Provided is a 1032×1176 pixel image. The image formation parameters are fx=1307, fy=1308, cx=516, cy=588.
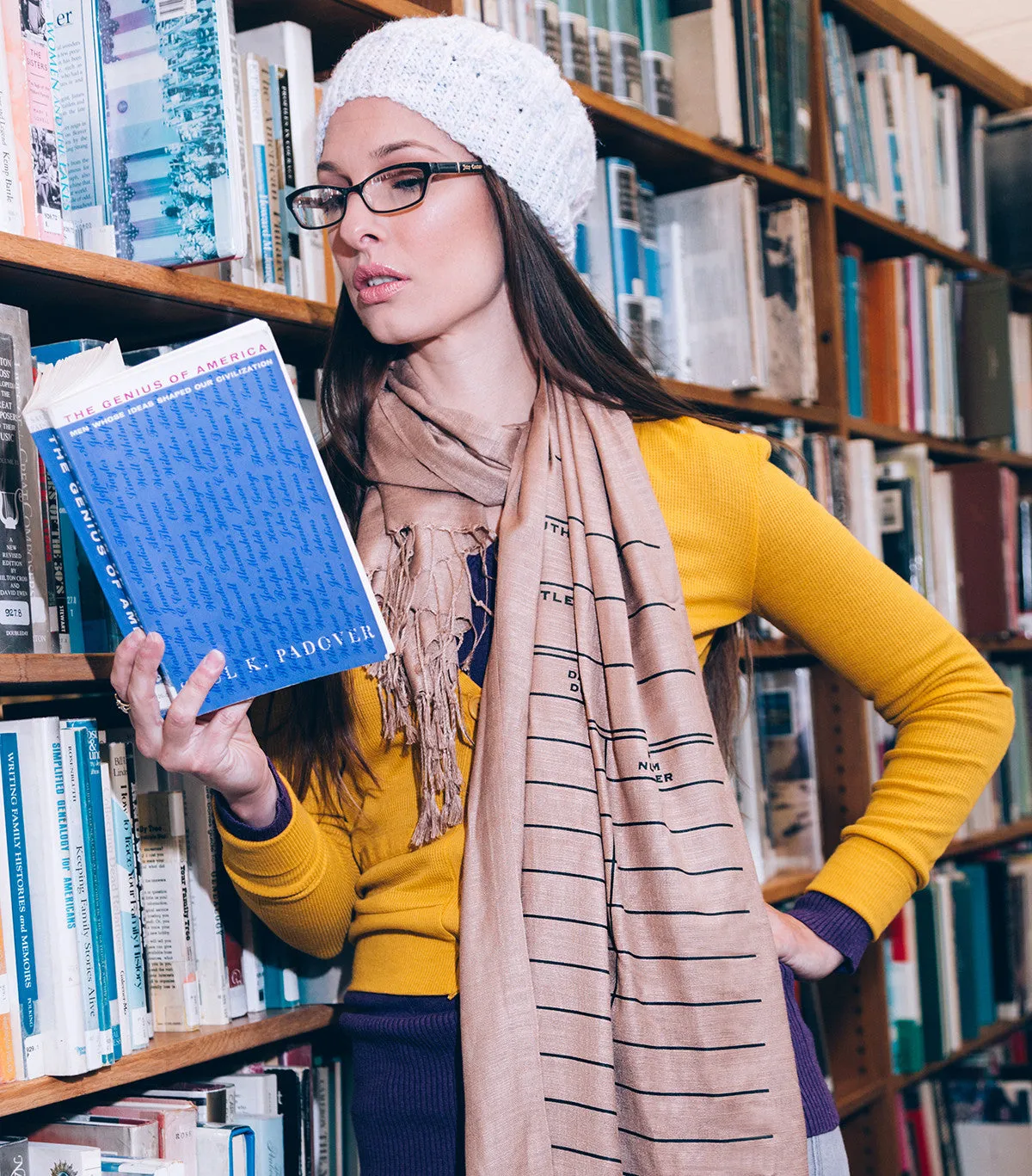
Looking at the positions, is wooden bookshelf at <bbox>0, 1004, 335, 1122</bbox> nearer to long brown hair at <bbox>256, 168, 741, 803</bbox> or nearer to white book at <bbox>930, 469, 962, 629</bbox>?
long brown hair at <bbox>256, 168, 741, 803</bbox>

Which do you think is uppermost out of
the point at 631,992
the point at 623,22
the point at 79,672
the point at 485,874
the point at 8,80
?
the point at 623,22

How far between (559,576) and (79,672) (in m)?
0.42

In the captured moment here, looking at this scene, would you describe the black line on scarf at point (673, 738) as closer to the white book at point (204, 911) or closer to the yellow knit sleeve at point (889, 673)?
the yellow knit sleeve at point (889, 673)

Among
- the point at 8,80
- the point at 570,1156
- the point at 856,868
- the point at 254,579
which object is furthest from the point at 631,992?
the point at 8,80

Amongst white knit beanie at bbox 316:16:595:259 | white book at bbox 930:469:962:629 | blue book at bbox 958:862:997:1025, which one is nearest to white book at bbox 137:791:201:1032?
white knit beanie at bbox 316:16:595:259

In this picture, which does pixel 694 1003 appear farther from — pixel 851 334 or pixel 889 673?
pixel 851 334

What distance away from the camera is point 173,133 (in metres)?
1.19

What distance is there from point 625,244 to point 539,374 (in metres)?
0.58

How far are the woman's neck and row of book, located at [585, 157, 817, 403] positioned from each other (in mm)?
513

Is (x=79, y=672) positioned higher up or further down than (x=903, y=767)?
higher up

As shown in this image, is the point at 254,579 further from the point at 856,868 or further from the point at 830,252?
the point at 830,252

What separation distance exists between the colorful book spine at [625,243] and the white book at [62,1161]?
1.15 metres

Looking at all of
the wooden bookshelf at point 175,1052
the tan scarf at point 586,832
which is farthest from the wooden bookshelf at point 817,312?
the tan scarf at point 586,832

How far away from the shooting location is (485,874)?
107 cm
